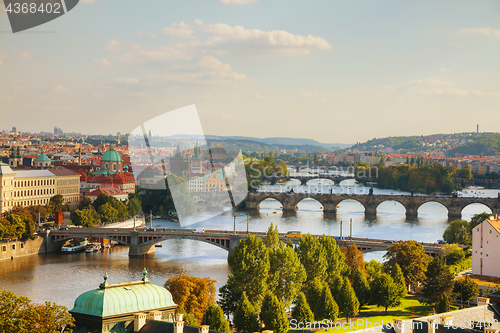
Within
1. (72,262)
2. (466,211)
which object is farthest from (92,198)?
(466,211)

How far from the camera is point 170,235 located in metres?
29.9

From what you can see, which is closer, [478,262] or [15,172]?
[478,262]

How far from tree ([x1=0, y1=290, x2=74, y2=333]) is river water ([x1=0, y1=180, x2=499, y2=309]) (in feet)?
31.0

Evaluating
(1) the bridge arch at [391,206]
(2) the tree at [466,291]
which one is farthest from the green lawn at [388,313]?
(1) the bridge arch at [391,206]

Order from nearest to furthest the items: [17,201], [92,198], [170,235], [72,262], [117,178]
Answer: [72,262]
[170,235]
[17,201]
[92,198]
[117,178]

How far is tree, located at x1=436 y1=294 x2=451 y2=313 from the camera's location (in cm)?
1614

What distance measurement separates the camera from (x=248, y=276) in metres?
16.6

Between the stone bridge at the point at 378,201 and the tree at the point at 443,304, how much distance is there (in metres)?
30.7

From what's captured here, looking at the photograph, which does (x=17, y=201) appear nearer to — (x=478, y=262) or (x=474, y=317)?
(x=478, y=262)

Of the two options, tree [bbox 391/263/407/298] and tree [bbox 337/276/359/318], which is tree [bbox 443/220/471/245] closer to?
tree [bbox 391/263/407/298]

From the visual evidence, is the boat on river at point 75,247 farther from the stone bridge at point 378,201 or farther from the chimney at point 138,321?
the chimney at point 138,321

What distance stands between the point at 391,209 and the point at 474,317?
136ft

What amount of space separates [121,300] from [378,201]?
39.7 metres

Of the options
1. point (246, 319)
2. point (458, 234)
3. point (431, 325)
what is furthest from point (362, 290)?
point (458, 234)
